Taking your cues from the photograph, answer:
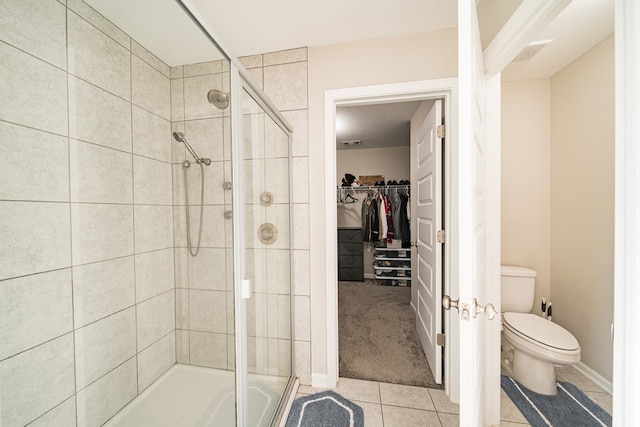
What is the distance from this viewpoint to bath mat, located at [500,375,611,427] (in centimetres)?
124

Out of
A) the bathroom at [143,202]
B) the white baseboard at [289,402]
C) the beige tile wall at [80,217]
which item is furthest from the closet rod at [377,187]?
the beige tile wall at [80,217]

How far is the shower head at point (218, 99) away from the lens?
0.89m

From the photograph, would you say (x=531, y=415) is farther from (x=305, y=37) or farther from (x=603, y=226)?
(x=305, y=37)

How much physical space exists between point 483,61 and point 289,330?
6.33 feet

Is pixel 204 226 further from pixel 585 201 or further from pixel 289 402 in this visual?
pixel 585 201

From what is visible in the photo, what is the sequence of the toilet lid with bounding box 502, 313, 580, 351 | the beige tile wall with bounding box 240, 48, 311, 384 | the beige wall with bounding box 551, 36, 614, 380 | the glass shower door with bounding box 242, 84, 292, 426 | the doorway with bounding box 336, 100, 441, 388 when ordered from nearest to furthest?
the glass shower door with bounding box 242, 84, 292, 426, the toilet lid with bounding box 502, 313, 580, 351, the beige wall with bounding box 551, 36, 614, 380, the beige tile wall with bounding box 240, 48, 311, 384, the doorway with bounding box 336, 100, 441, 388

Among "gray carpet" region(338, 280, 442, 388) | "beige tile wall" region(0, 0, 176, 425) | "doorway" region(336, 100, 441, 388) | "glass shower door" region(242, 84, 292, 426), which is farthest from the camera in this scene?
"doorway" region(336, 100, 441, 388)

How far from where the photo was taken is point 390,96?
1.46 meters

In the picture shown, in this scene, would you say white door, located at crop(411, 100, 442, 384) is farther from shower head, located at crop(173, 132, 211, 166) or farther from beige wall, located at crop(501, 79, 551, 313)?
shower head, located at crop(173, 132, 211, 166)

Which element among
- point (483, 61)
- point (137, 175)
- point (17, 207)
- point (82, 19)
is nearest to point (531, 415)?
point (483, 61)

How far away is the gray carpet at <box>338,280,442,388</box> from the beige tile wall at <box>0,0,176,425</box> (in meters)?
1.41

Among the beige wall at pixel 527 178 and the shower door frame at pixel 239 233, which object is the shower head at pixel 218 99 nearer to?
the shower door frame at pixel 239 233

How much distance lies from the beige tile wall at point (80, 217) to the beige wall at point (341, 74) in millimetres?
862

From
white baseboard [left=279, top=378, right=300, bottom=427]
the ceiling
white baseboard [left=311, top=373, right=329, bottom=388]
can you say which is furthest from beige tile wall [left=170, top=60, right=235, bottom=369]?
white baseboard [left=311, top=373, right=329, bottom=388]
